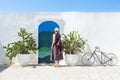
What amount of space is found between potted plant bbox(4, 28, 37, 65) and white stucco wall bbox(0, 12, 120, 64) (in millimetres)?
555

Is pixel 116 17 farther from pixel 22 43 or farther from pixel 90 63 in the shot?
pixel 22 43

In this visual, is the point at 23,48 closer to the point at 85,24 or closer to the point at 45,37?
the point at 45,37

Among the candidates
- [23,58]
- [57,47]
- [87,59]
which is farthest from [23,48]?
[87,59]

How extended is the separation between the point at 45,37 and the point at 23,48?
1405 mm

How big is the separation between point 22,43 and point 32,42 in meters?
0.49

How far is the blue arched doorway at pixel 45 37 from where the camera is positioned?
41.4ft

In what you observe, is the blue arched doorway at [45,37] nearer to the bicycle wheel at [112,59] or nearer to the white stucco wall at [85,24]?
the white stucco wall at [85,24]

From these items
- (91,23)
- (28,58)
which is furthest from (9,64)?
(91,23)

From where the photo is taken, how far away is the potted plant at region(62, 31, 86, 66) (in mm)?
11844

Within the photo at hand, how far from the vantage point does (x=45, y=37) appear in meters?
12.7

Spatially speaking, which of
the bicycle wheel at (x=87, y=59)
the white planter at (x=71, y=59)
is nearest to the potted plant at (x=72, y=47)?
the white planter at (x=71, y=59)

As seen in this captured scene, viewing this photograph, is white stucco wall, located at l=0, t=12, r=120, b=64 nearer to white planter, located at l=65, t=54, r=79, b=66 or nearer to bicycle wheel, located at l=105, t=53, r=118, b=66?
bicycle wheel, located at l=105, t=53, r=118, b=66

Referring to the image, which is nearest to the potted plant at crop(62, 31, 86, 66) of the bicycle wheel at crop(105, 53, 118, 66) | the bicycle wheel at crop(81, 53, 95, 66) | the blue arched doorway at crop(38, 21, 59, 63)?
the bicycle wheel at crop(81, 53, 95, 66)
